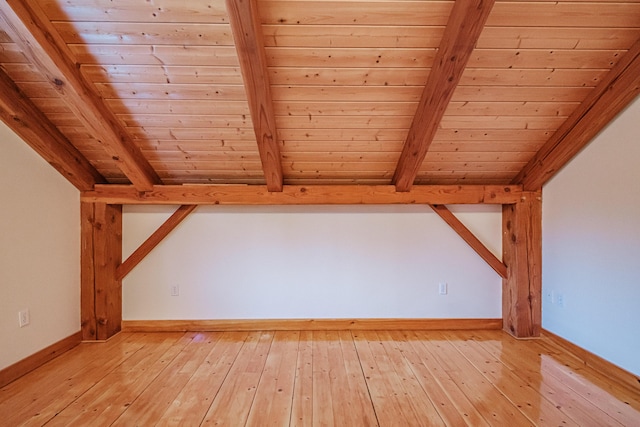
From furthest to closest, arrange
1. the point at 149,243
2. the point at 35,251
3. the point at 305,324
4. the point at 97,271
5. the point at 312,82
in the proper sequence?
1. the point at 305,324
2. the point at 149,243
3. the point at 97,271
4. the point at 35,251
5. the point at 312,82

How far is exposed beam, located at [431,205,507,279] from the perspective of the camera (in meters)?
3.15

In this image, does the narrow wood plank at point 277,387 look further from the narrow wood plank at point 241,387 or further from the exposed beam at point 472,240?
the exposed beam at point 472,240

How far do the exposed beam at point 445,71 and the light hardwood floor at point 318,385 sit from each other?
1607 millimetres

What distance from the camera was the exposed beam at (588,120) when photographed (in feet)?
6.63

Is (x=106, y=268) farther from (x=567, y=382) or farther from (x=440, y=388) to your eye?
(x=567, y=382)

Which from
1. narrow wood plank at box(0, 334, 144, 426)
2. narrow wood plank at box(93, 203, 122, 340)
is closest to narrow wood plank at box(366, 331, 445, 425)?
narrow wood plank at box(0, 334, 144, 426)

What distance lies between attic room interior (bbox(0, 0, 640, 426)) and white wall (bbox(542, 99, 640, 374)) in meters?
0.02

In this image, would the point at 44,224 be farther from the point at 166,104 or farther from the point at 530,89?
the point at 530,89

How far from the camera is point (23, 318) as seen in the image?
2.35 metres

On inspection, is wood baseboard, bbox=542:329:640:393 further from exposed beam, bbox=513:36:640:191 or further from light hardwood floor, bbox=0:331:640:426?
exposed beam, bbox=513:36:640:191

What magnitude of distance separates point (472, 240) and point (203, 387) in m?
2.66

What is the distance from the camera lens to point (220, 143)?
2602 mm

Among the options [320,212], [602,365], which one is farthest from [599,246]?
[320,212]

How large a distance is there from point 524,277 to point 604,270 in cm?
67
